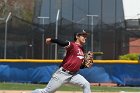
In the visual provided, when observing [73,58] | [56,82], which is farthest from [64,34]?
[56,82]

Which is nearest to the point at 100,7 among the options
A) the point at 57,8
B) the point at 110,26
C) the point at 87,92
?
the point at 57,8

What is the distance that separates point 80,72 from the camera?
65.3 ft

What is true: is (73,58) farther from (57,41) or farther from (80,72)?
(80,72)

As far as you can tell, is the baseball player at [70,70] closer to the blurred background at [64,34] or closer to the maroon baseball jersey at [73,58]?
the maroon baseball jersey at [73,58]

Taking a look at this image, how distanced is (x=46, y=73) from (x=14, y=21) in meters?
7.79

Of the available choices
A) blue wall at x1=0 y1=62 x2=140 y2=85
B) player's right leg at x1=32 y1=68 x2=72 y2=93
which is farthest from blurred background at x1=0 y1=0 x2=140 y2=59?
player's right leg at x1=32 y1=68 x2=72 y2=93

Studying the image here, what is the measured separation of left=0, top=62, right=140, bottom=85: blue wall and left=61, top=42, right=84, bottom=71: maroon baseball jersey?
10.6m

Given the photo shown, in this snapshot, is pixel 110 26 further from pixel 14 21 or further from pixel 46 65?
pixel 46 65

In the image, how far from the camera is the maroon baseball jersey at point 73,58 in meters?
9.16

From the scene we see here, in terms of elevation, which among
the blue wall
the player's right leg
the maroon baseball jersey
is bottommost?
the blue wall

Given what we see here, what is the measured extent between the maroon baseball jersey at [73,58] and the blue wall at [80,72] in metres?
10.6

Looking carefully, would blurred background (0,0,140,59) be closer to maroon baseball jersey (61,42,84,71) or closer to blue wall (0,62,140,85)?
blue wall (0,62,140,85)

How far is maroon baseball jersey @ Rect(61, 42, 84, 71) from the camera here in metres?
9.16

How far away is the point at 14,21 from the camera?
27359 mm
